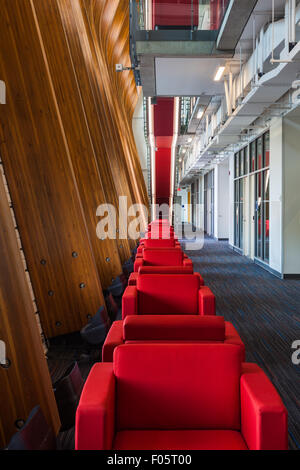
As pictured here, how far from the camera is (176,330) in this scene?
2639 millimetres

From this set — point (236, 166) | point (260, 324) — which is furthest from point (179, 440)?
point (236, 166)

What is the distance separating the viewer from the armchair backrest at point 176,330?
262 cm

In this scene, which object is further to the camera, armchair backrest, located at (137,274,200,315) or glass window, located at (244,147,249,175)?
glass window, located at (244,147,249,175)

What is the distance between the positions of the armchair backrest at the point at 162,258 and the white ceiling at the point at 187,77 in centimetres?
307

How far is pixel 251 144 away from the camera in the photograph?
10719mm

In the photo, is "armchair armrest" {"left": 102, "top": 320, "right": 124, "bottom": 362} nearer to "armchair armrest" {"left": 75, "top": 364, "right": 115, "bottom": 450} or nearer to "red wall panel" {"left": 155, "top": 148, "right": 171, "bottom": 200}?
"armchair armrest" {"left": 75, "top": 364, "right": 115, "bottom": 450}

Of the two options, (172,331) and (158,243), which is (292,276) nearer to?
(158,243)

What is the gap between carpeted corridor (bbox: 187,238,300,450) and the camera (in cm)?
337

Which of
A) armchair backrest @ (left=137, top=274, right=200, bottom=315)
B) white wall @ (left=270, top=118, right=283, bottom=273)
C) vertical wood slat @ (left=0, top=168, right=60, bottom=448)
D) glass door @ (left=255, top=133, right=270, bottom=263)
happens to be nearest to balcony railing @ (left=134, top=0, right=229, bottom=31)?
white wall @ (left=270, top=118, right=283, bottom=273)

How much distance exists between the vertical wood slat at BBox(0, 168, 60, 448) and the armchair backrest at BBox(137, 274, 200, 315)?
5.76ft

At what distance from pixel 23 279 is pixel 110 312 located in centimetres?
255

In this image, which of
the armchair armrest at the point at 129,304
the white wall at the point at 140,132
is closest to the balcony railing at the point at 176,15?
the armchair armrest at the point at 129,304

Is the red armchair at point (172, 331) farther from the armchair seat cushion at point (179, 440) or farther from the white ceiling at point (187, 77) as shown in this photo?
the white ceiling at point (187, 77)

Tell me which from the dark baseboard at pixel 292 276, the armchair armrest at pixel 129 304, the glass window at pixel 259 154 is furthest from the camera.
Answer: the glass window at pixel 259 154
